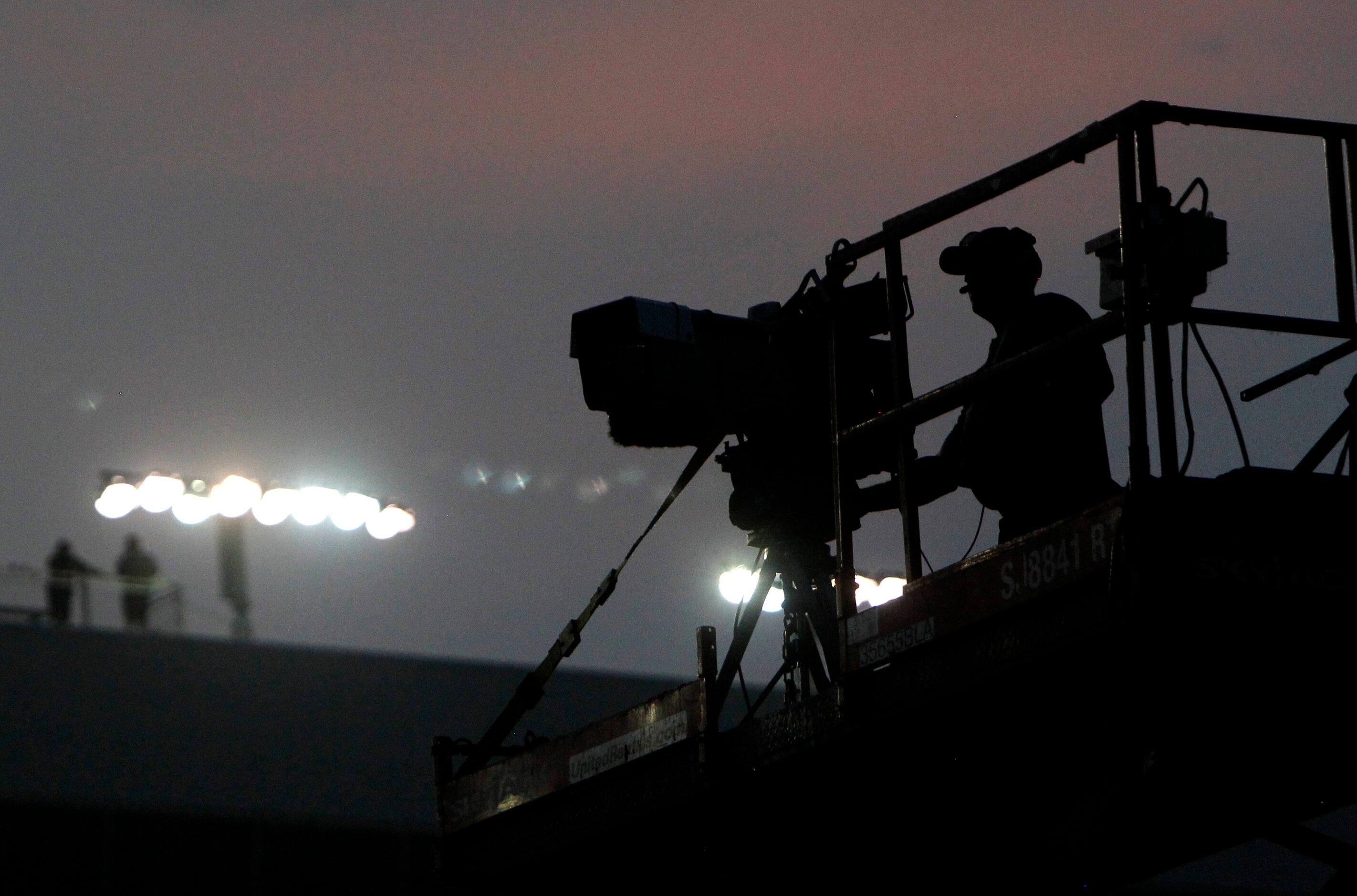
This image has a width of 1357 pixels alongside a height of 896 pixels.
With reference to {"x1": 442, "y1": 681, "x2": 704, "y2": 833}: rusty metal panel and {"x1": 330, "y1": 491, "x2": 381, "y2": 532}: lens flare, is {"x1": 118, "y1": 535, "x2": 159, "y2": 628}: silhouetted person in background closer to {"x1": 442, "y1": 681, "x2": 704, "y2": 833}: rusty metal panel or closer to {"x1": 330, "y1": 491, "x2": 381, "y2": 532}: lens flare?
{"x1": 330, "y1": 491, "x2": 381, "y2": 532}: lens flare

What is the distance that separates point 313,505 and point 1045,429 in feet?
54.6

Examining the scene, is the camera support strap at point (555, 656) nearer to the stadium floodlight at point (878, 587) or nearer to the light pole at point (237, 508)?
the stadium floodlight at point (878, 587)

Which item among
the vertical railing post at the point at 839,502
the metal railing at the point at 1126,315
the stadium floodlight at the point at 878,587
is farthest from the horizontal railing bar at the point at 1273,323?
the stadium floodlight at the point at 878,587

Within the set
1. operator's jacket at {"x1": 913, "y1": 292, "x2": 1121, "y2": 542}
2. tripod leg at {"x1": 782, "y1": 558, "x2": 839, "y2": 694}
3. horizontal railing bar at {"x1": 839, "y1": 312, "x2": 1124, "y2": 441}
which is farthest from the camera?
tripod leg at {"x1": 782, "y1": 558, "x2": 839, "y2": 694}

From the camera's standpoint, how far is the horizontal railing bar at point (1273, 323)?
5.45 metres

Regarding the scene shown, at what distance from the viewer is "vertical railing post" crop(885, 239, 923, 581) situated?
609 cm

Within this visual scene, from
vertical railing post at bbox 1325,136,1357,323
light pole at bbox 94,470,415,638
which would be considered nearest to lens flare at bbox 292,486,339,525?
light pole at bbox 94,470,415,638

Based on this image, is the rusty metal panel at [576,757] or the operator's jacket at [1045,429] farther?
the rusty metal panel at [576,757]

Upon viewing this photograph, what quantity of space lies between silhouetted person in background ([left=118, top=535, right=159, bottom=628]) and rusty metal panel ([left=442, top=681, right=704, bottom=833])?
496 inches

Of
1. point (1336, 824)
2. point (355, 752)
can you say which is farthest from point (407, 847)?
point (1336, 824)

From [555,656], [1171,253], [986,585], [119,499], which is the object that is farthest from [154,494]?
[1171,253]

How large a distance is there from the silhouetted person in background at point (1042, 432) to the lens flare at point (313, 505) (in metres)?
16.3

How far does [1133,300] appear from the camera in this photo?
17.5 feet

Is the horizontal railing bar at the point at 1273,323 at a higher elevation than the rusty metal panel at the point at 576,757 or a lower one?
higher
